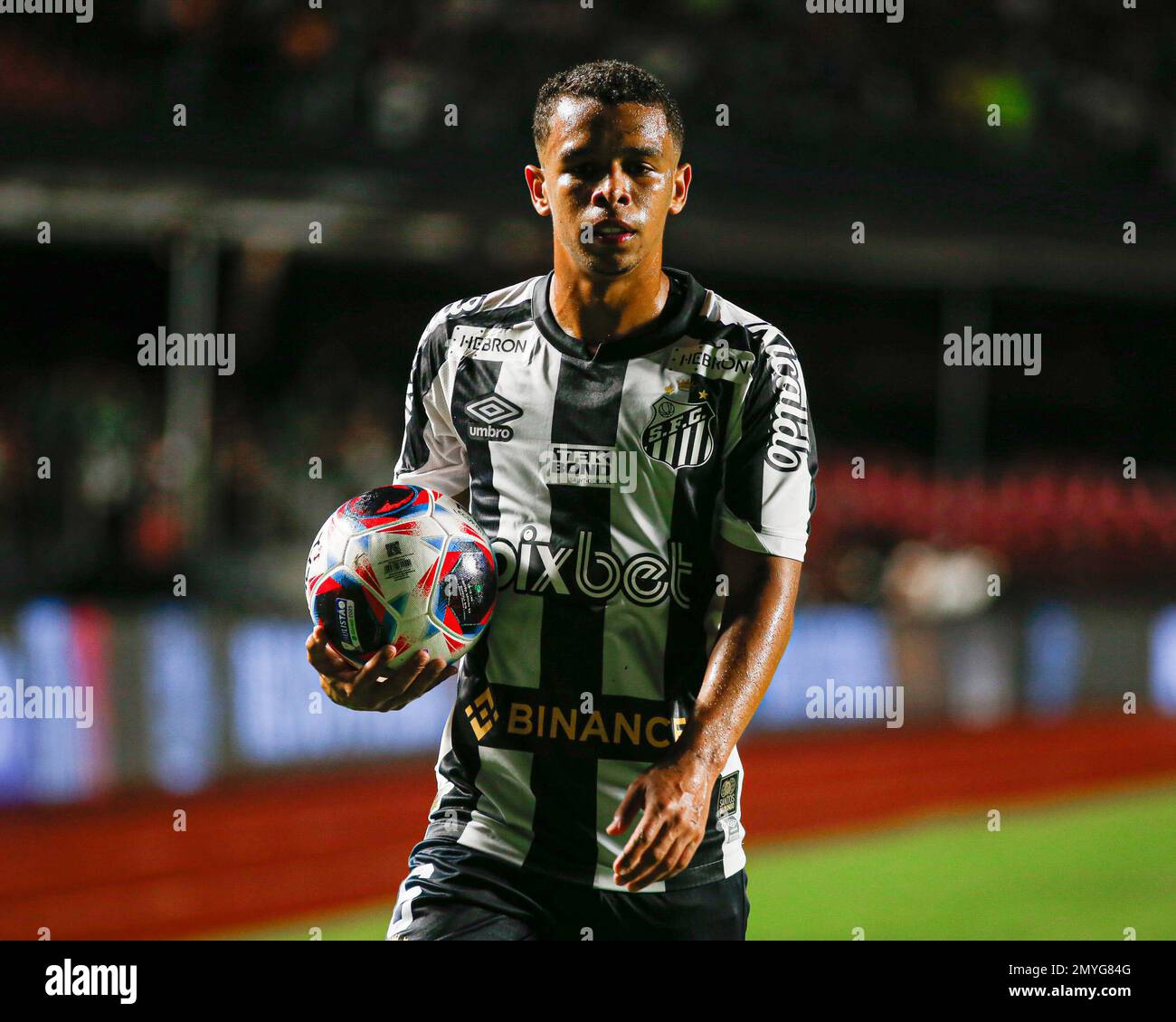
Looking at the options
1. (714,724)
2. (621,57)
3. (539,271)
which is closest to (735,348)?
(714,724)

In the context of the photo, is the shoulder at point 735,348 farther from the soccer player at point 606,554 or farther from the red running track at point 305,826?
the red running track at point 305,826

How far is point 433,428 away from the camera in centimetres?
278

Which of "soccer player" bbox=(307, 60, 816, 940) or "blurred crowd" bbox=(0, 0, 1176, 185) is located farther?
"blurred crowd" bbox=(0, 0, 1176, 185)

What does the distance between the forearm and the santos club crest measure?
19 cm

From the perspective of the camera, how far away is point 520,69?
1315cm

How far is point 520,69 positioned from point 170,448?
5290 millimetres

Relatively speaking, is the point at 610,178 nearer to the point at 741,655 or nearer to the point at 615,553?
the point at 615,553

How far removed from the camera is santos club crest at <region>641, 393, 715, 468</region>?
2541 millimetres

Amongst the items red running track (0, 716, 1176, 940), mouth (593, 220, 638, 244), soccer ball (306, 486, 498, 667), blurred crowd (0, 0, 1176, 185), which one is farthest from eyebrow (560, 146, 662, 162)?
blurred crowd (0, 0, 1176, 185)

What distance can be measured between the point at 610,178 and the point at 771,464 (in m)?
0.56
